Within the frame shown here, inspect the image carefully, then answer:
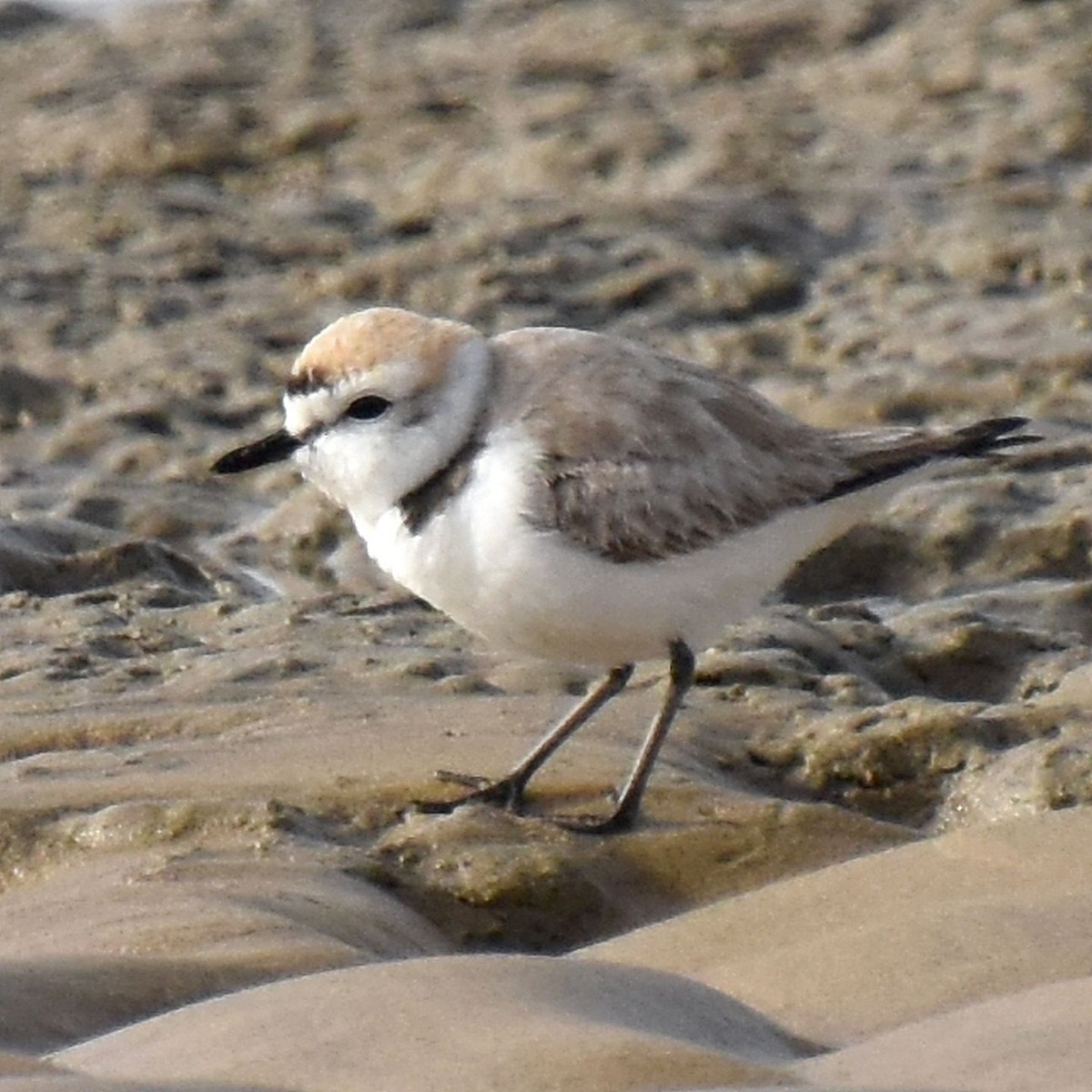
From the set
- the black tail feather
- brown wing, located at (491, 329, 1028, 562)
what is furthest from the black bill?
the black tail feather

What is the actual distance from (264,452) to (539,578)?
2.43 feet

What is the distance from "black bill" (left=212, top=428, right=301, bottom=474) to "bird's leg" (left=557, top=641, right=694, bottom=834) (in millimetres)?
907

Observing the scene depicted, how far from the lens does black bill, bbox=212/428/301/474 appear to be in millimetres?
5113

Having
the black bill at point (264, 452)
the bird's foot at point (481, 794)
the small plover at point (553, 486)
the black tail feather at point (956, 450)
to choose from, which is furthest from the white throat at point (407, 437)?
the black tail feather at point (956, 450)

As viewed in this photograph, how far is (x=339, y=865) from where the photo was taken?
14.6ft

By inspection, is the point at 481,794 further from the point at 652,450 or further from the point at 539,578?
the point at 652,450

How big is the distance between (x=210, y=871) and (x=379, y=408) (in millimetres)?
1121

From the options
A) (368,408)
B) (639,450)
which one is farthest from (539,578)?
(368,408)

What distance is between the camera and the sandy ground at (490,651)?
133 inches

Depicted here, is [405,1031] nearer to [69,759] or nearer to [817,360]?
[69,759]

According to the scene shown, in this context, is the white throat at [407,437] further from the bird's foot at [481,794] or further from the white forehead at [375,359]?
the bird's foot at [481,794]

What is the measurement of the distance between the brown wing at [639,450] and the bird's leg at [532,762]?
1.35ft

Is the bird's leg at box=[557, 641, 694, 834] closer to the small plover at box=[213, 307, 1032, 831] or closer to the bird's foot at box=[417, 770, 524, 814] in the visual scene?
the small plover at box=[213, 307, 1032, 831]

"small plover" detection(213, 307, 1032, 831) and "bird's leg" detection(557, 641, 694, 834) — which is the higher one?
"small plover" detection(213, 307, 1032, 831)
